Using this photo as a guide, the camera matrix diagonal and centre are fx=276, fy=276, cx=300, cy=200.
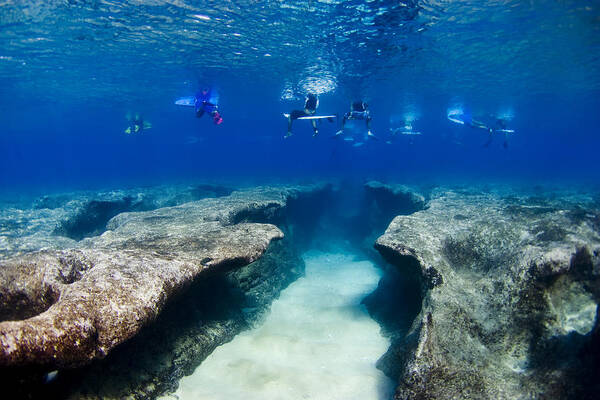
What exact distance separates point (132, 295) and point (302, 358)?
11.8 feet

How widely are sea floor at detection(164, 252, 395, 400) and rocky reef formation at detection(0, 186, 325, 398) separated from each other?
387mm

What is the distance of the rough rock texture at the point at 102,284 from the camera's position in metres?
2.56

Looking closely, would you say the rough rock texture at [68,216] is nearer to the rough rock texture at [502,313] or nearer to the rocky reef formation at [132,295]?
the rocky reef formation at [132,295]

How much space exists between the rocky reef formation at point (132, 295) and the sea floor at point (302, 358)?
15.2 inches

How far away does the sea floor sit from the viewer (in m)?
4.48

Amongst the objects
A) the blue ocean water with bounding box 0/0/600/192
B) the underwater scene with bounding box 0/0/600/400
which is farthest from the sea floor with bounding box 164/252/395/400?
the blue ocean water with bounding box 0/0/600/192

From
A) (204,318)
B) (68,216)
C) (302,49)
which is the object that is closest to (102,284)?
(204,318)

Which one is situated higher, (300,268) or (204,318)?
(204,318)

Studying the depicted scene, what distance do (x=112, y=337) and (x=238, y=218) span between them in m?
6.29

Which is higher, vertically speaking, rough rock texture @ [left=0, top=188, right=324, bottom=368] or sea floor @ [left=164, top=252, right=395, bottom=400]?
rough rock texture @ [left=0, top=188, right=324, bottom=368]

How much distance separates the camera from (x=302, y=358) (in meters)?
5.52

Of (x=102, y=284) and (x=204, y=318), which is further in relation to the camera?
(x=204, y=318)

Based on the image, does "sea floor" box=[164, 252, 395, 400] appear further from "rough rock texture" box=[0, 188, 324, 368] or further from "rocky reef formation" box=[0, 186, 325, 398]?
"rough rock texture" box=[0, 188, 324, 368]

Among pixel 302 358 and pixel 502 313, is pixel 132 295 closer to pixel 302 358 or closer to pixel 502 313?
pixel 302 358
